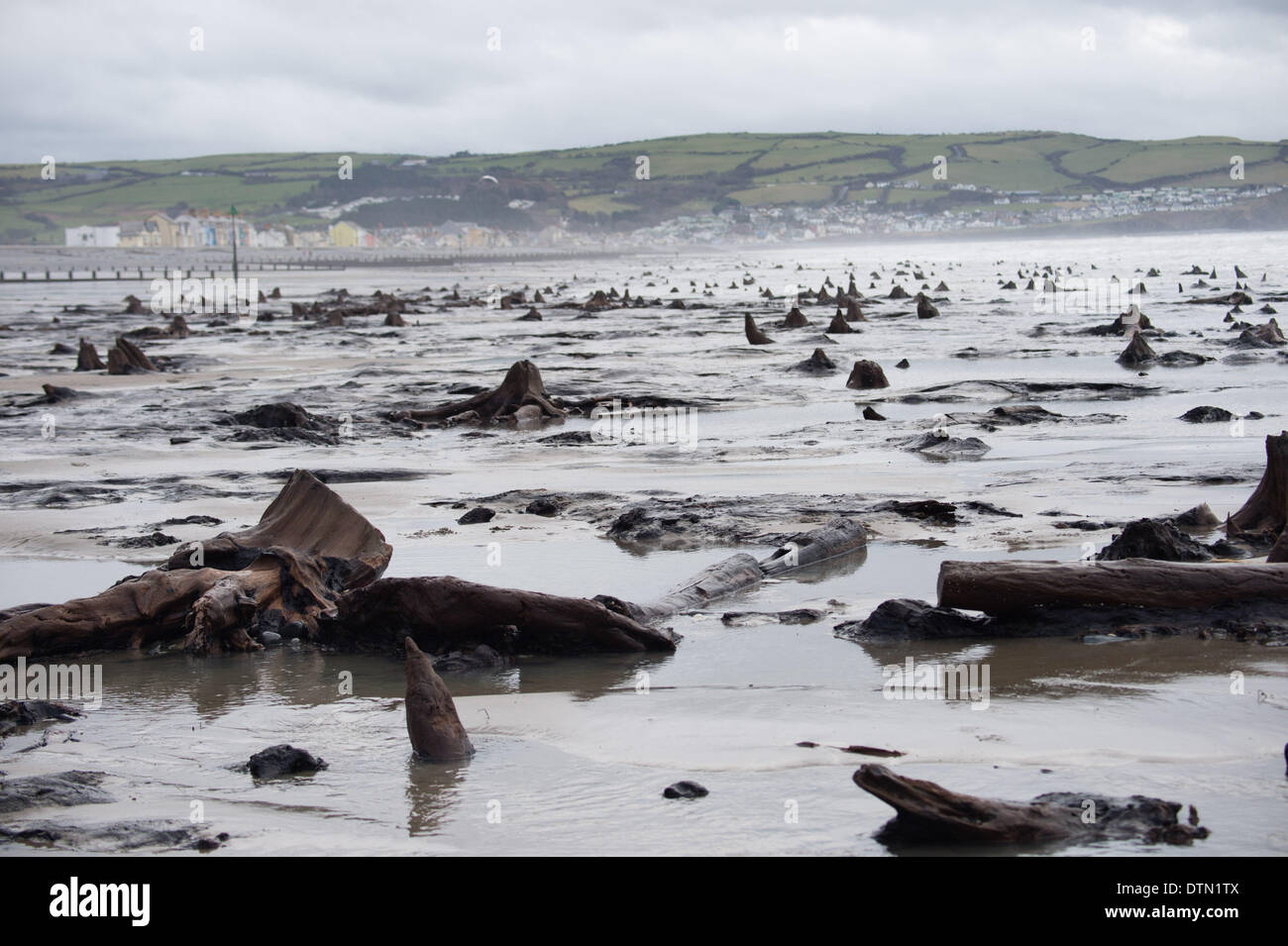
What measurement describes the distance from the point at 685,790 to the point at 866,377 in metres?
15.4

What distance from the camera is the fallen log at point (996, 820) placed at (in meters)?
4.18

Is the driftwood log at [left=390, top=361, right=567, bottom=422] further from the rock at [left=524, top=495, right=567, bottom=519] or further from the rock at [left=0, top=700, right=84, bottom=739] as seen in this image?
the rock at [left=0, top=700, right=84, bottom=739]

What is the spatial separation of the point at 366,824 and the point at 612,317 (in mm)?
34426

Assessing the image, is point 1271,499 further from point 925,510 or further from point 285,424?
point 285,424

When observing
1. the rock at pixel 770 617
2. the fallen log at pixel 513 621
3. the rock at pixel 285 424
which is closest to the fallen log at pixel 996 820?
the fallen log at pixel 513 621

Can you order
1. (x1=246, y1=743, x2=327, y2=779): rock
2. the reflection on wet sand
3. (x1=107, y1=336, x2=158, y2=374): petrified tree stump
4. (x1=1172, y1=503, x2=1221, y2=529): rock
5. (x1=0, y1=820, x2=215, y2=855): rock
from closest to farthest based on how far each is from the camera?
1. (x1=0, y1=820, x2=215, y2=855): rock
2. the reflection on wet sand
3. (x1=246, y1=743, x2=327, y2=779): rock
4. (x1=1172, y1=503, x2=1221, y2=529): rock
5. (x1=107, y1=336, x2=158, y2=374): petrified tree stump

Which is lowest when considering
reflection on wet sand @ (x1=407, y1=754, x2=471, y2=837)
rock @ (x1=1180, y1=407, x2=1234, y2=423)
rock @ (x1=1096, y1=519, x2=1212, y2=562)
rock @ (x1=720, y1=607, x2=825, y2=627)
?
reflection on wet sand @ (x1=407, y1=754, x2=471, y2=837)

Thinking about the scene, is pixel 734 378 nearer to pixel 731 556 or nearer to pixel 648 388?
pixel 648 388

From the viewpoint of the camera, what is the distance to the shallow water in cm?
468

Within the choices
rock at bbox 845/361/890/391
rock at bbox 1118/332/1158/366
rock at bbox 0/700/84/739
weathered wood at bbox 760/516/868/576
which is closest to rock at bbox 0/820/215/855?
rock at bbox 0/700/84/739

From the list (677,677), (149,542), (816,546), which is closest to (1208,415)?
(816,546)

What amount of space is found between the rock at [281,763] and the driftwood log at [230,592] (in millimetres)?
2051

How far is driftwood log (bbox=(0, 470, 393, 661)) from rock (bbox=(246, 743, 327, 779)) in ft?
6.73
